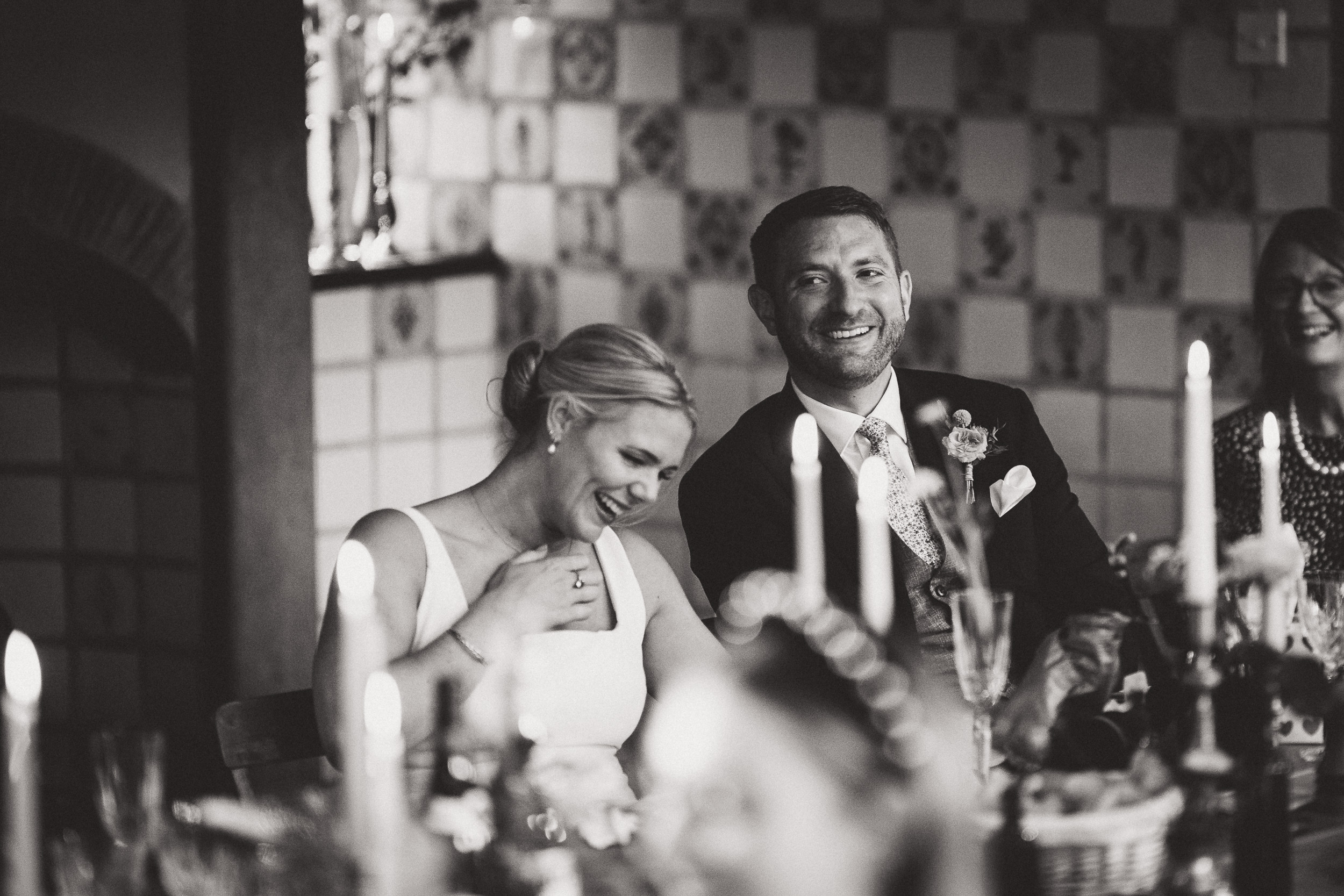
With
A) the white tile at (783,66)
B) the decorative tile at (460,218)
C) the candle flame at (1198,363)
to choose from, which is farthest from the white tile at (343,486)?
the candle flame at (1198,363)

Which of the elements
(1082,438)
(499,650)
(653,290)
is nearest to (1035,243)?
(1082,438)

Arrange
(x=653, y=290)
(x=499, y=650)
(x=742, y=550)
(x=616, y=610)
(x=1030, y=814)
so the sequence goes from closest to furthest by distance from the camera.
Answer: (x=1030, y=814) → (x=499, y=650) → (x=616, y=610) → (x=742, y=550) → (x=653, y=290)

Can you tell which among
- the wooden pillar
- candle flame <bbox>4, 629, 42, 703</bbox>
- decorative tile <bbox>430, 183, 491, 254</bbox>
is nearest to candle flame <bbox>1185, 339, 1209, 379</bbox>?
candle flame <bbox>4, 629, 42, 703</bbox>

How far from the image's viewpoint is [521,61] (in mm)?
5488

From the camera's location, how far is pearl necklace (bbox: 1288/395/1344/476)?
3.39m

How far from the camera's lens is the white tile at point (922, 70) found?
15.6 ft

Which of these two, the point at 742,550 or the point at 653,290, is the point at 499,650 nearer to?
the point at 742,550

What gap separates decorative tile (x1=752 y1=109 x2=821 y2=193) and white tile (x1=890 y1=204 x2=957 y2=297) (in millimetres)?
320

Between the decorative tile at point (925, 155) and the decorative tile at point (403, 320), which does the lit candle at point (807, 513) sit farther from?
the decorative tile at point (403, 320)

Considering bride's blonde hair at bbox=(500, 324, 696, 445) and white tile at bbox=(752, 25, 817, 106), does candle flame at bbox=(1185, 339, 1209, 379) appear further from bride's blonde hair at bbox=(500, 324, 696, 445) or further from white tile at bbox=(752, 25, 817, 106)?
white tile at bbox=(752, 25, 817, 106)

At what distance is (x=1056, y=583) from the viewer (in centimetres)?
313

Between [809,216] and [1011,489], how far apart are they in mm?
548

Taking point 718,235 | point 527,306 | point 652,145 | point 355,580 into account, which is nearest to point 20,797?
point 355,580

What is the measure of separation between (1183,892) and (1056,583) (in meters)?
1.29
